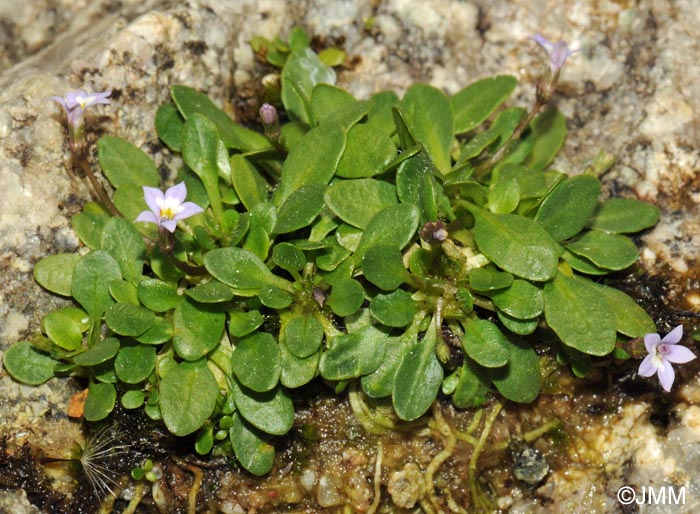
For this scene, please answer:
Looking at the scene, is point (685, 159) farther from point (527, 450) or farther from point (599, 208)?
point (527, 450)

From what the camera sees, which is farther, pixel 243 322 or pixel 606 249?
pixel 606 249

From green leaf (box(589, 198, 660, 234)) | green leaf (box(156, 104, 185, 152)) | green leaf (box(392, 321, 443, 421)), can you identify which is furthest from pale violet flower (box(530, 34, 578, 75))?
green leaf (box(156, 104, 185, 152))

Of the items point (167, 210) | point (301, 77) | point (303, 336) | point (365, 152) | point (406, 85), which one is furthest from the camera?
point (406, 85)

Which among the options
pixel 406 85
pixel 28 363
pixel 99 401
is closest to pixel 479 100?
pixel 406 85

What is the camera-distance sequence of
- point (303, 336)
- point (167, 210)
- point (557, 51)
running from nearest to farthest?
point (167, 210) → point (303, 336) → point (557, 51)

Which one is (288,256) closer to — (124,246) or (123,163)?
(124,246)

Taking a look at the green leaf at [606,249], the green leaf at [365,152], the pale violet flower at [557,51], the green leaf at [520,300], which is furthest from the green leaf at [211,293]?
the pale violet flower at [557,51]

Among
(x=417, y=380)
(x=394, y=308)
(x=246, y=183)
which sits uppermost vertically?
(x=246, y=183)
